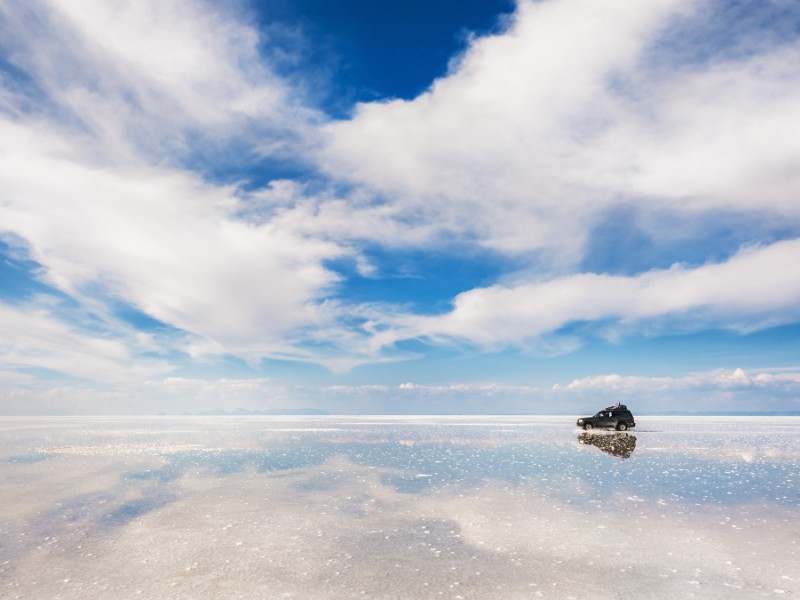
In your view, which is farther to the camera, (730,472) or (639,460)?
(639,460)

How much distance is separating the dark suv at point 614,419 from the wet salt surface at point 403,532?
104 feet

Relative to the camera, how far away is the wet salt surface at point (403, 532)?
9820mm

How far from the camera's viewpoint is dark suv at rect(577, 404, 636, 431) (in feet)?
188

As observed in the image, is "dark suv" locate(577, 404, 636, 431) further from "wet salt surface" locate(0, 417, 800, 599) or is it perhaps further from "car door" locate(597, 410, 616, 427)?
"wet salt surface" locate(0, 417, 800, 599)

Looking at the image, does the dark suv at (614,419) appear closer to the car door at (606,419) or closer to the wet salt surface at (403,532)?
the car door at (606,419)

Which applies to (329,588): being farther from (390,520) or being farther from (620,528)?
(620,528)

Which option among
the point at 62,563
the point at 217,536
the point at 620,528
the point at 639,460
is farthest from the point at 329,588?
the point at 639,460

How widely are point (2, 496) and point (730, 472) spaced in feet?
107

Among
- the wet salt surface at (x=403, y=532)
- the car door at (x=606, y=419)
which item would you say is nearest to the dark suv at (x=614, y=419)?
the car door at (x=606, y=419)

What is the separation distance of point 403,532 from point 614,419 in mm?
51733

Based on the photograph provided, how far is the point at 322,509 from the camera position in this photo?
16.8 metres

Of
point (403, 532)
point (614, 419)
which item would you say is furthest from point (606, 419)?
point (403, 532)

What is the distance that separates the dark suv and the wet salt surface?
31596 millimetres

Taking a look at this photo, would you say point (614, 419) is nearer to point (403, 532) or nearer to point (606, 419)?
point (606, 419)
